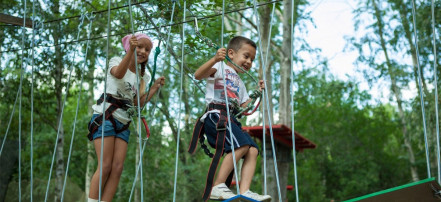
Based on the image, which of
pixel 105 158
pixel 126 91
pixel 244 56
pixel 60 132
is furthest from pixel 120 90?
pixel 60 132

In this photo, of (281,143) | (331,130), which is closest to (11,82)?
(281,143)

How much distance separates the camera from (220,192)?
236 centimetres

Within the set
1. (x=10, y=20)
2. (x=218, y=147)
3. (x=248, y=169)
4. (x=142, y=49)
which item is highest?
(x=10, y=20)

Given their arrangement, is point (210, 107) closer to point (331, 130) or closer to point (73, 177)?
point (73, 177)

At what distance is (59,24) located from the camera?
6688mm

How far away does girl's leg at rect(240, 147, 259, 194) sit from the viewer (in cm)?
238

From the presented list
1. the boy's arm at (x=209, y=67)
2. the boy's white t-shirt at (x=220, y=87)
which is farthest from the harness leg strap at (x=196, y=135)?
the boy's arm at (x=209, y=67)

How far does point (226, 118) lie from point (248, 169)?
28 cm

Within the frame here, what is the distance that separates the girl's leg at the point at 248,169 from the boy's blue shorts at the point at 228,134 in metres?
0.04

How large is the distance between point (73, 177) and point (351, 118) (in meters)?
10.7

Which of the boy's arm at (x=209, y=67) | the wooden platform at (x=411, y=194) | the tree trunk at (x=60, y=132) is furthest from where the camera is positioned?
the tree trunk at (x=60, y=132)

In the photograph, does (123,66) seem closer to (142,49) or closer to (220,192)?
(142,49)

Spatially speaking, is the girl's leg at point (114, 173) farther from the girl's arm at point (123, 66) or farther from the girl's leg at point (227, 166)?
the girl's leg at point (227, 166)

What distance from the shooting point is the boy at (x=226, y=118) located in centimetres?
240
